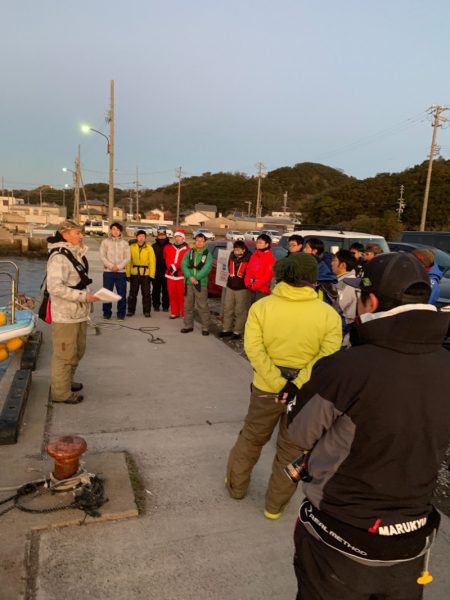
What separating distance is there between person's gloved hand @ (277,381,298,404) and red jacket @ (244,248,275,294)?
465 cm

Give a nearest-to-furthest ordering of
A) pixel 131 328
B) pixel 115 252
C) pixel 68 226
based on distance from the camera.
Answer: pixel 68 226
pixel 131 328
pixel 115 252

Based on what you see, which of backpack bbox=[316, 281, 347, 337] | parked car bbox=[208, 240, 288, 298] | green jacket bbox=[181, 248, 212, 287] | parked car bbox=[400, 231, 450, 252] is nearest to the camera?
backpack bbox=[316, 281, 347, 337]

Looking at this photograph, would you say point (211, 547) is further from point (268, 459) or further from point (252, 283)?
point (252, 283)

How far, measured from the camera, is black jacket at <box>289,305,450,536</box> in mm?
1493

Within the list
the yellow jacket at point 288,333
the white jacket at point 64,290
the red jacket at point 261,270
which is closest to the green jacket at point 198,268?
the red jacket at point 261,270

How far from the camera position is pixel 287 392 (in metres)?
2.96

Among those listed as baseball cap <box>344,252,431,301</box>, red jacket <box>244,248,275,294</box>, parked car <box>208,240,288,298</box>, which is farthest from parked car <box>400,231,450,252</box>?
baseball cap <box>344,252,431,301</box>

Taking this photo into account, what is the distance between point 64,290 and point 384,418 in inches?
144

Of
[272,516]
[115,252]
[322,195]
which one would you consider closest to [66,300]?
[272,516]

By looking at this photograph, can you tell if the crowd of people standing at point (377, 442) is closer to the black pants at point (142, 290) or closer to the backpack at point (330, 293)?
the backpack at point (330, 293)

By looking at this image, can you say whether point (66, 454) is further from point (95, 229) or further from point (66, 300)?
point (95, 229)

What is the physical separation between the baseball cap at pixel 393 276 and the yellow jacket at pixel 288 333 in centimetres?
133

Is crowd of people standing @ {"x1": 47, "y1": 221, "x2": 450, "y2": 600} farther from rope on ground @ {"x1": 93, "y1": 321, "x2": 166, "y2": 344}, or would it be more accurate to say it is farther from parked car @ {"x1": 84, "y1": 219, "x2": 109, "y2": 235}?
parked car @ {"x1": 84, "y1": 219, "x2": 109, "y2": 235}

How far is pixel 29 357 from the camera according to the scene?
5.90 meters
